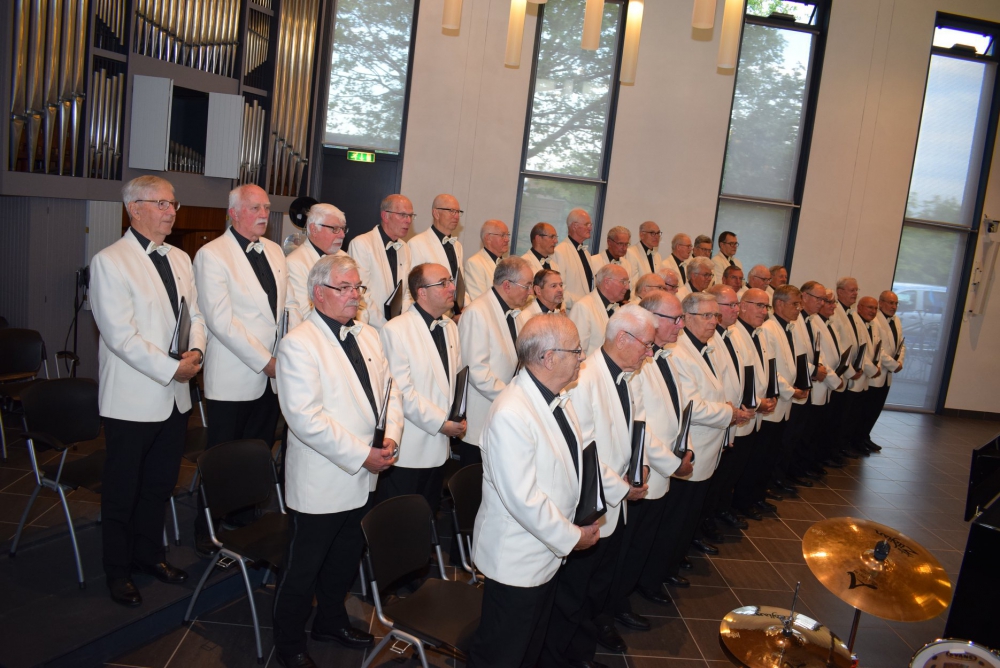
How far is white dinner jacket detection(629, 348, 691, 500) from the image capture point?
4.15m

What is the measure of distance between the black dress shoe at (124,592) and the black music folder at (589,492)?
2.30 meters

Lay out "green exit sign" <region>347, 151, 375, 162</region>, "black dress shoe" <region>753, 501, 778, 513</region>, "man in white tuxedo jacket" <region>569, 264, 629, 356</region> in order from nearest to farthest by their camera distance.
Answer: "man in white tuxedo jacket" <region>569, 264, 629, 356</region>, "black dress shoe" <region>753, 501, 778, 513</region>, "green exit sign" <region>347, 151, 375, 162</region>

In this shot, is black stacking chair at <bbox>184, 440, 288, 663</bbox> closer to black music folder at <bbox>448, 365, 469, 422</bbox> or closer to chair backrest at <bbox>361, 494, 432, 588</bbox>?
chair backrest at <bbox>361, 494, 432, 588</bbox>

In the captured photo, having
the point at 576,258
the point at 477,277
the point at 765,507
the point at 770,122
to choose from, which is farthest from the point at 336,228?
the point at 770,122

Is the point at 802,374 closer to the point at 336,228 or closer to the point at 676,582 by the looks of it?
the point at 676,582

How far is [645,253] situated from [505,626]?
661cm

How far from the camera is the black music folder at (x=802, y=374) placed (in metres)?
6.15

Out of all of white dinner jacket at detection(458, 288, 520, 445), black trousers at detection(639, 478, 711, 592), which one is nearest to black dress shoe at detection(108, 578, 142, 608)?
white dinner jacket at detection(458, 288, 520, 445)

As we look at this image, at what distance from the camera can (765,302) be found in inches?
227

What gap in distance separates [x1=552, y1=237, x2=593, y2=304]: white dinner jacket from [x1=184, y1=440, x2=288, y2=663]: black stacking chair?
4450mm

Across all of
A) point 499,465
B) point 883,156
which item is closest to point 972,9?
point 883,156

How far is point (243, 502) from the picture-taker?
3.93m

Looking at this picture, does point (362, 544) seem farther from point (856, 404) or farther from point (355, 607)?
point (856, 404)

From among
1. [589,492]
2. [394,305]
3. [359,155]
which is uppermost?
[359,155]
